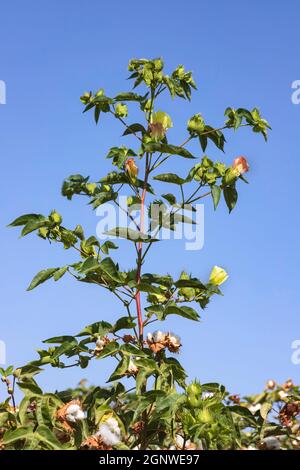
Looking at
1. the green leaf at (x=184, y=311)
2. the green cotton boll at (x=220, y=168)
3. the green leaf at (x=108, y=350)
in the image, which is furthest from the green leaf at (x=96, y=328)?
the green cotton boll at (x=220, y=168)

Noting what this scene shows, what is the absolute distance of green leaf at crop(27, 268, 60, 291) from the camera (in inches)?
133

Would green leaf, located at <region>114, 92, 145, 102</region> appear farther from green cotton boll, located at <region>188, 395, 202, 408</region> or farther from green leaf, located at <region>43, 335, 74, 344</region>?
green cotton boll, located at <region>188, 395, 202, 408</region>

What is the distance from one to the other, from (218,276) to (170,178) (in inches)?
20.1

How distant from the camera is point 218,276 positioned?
11.4 ft

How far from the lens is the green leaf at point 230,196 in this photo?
3611 millimetres

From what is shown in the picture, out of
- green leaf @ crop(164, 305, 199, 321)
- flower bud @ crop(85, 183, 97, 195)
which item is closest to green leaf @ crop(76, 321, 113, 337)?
green leaf @ crop(164, 305, 199, 321)

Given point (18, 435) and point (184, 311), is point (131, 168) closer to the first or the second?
point (184, 311)

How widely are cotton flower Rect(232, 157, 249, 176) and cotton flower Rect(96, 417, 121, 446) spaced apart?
4.28 ft

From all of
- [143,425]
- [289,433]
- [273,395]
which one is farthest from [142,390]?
[273,395]

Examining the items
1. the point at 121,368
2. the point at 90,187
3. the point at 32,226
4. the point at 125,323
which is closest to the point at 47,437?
the point at 121,368

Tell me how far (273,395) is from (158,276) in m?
1.06

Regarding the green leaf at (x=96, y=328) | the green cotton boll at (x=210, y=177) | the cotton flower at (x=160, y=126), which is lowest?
the green leaf at (x=96, y=328)

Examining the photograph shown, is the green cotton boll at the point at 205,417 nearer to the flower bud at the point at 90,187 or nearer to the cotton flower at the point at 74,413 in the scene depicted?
the cotton flower at the point at 74,413

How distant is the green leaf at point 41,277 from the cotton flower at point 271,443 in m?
1.25
